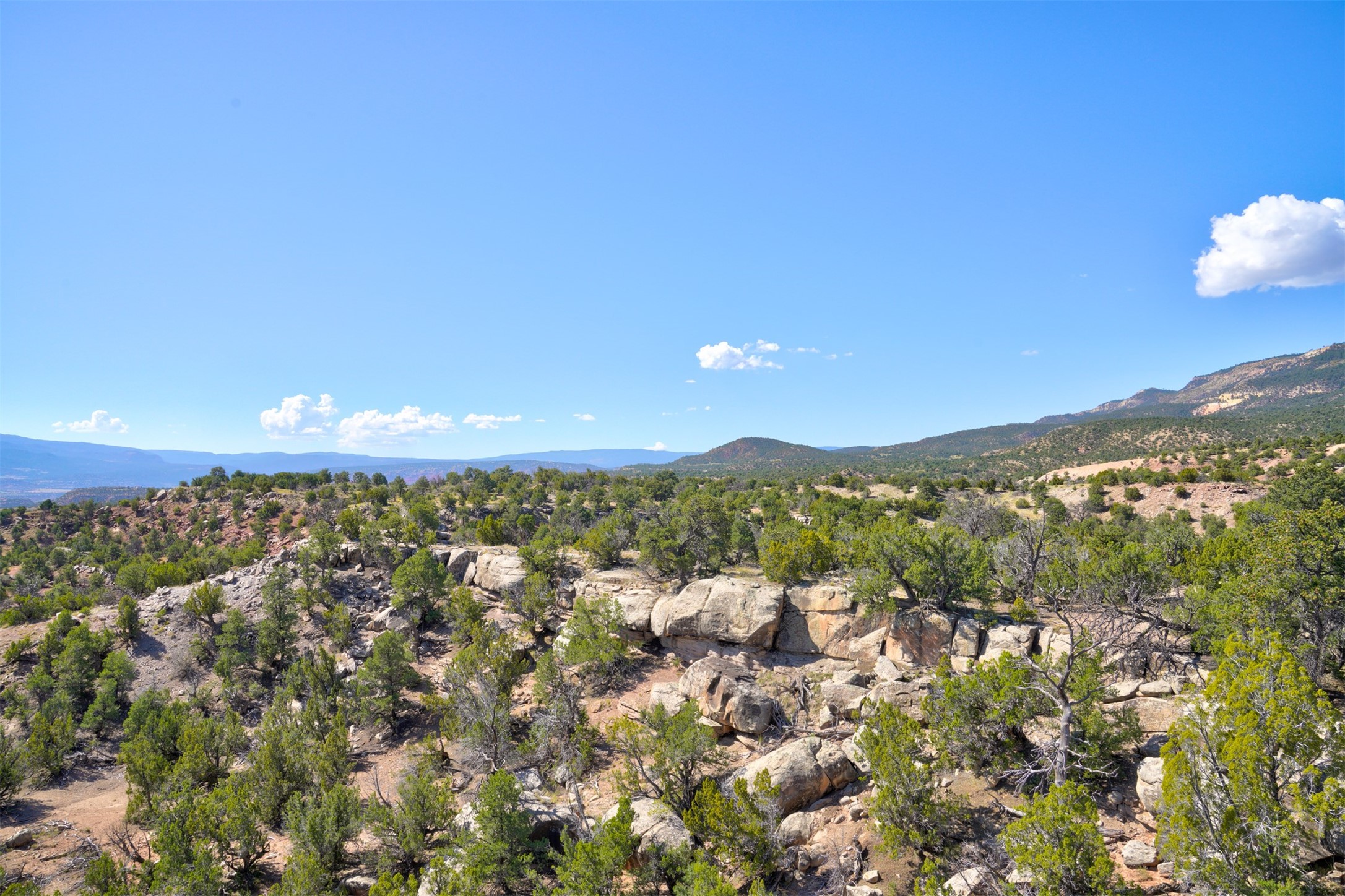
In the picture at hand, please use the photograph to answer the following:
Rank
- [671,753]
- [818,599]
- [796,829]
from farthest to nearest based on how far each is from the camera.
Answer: [818,599]
[671,753]
[796,829]

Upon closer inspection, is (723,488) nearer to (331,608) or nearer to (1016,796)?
(331,608)

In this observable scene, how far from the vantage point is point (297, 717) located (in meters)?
28.1

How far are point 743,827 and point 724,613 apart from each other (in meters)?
15.1

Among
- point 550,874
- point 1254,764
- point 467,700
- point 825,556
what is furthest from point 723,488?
point 1254,764

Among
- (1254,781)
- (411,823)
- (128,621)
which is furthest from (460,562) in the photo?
(1254,781)

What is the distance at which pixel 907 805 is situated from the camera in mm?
16328

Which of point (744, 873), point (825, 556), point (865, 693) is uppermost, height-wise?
point (825, 556)

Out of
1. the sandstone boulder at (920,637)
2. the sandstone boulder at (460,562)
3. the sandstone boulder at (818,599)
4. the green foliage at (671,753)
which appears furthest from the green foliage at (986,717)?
the sandstone boulder at (460,562)

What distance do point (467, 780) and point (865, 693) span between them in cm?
1921

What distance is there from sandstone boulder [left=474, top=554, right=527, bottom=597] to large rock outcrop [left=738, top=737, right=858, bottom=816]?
2405 cm

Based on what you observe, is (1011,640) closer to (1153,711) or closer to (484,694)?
(1153,711)

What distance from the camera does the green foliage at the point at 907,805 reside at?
634 inches

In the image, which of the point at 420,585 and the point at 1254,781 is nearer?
the point at 1254,781

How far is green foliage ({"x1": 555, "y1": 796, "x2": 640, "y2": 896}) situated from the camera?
15.1 meters
